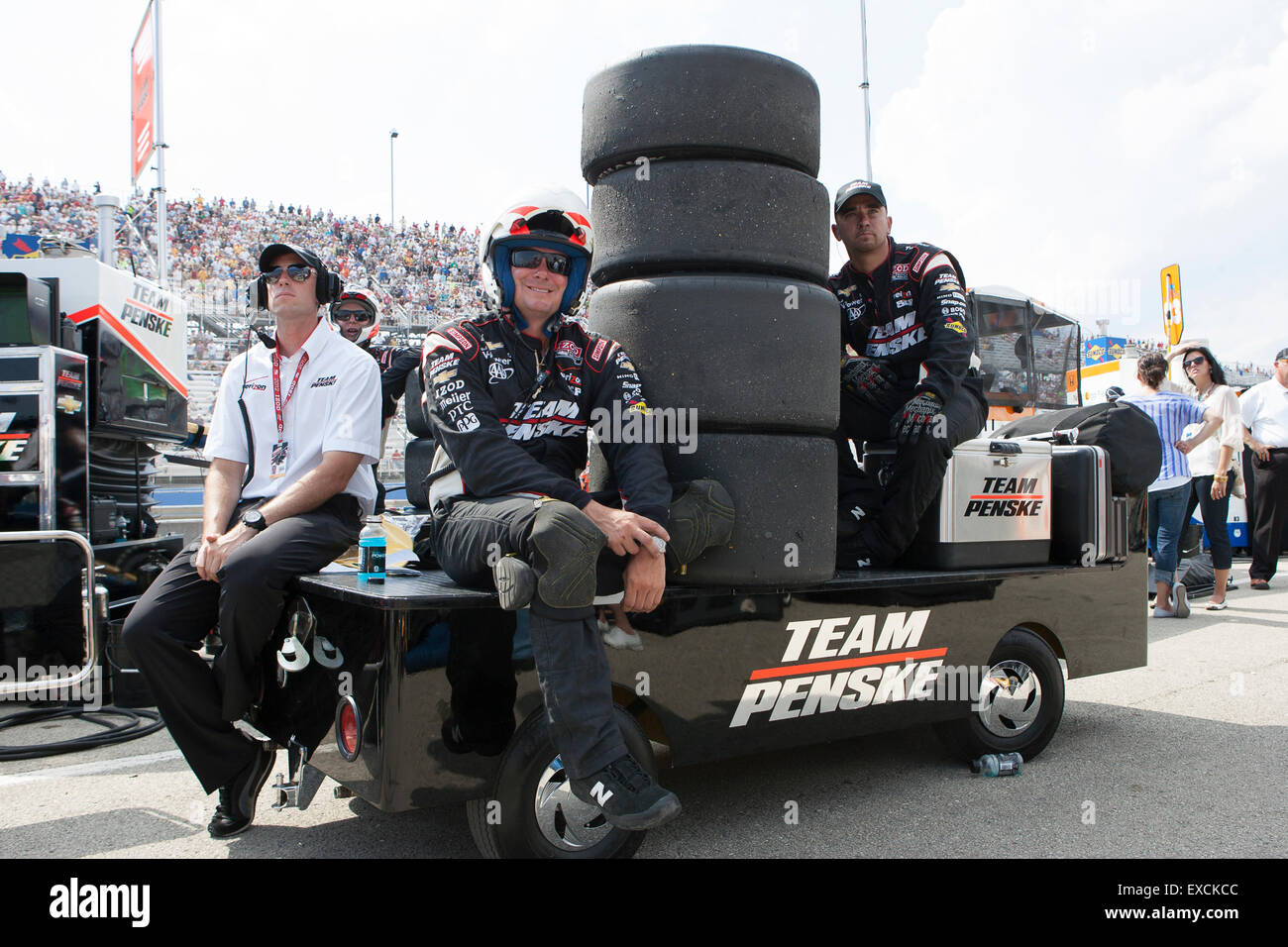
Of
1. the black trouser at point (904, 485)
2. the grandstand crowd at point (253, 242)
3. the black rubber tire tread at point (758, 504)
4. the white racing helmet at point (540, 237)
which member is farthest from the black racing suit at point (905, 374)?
the grandstand crowd at point (253, 242)

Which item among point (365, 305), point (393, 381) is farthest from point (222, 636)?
point (365, 305)

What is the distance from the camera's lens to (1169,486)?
24.1ft

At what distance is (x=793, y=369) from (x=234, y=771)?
A: 6.68 ft

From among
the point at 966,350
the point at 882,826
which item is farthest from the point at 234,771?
the point at 966,350

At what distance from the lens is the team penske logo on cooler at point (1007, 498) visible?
371 cm

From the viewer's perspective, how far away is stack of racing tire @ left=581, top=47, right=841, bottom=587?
2818 millimetres

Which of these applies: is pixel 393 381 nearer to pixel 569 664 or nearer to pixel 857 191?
pixel 857 191

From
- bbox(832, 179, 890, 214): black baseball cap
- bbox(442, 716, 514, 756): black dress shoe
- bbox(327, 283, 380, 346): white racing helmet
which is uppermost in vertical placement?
bbox(832, 179, 890, 214): black baseball cap

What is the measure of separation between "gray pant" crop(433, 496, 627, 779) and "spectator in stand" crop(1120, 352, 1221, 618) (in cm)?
633

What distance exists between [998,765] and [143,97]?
598 inches

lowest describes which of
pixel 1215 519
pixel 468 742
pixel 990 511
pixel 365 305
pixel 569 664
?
pixel 468 742

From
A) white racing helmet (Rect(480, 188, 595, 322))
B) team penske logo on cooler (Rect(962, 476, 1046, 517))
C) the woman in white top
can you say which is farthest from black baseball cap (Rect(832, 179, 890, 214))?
the woman in white top

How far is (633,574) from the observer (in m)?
2.50

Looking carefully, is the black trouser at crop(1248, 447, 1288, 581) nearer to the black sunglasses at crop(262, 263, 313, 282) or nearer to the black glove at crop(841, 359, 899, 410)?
the black glove at crop(841, 359, 899, 410)
